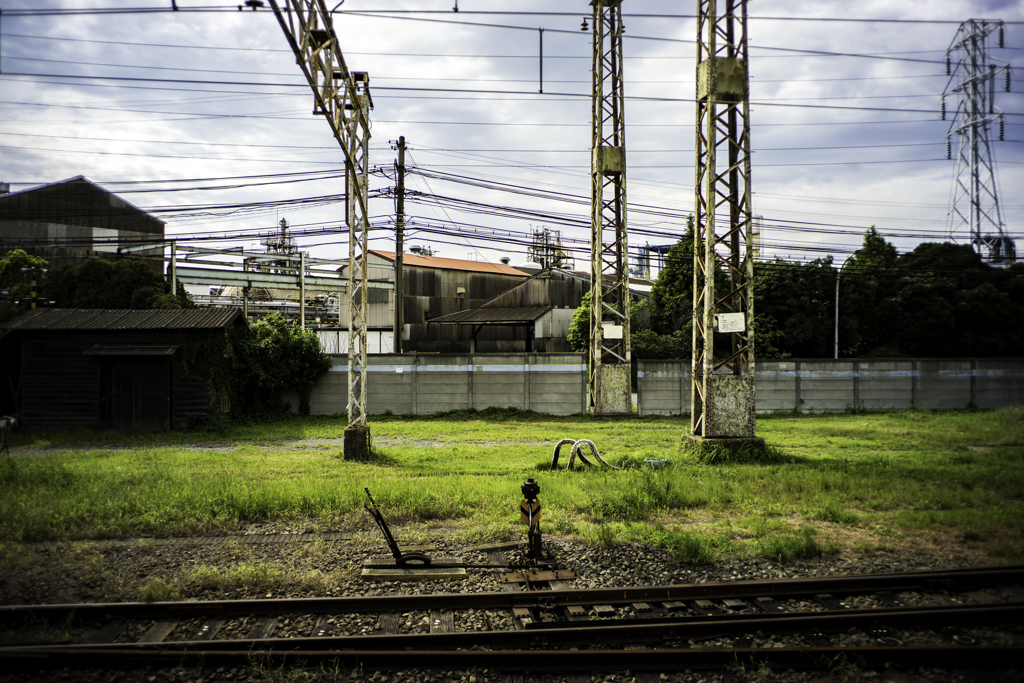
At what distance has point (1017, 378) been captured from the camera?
72.8 ft

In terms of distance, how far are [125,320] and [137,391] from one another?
244cm

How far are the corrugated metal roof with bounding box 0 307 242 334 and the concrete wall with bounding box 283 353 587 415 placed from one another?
15.1 ft

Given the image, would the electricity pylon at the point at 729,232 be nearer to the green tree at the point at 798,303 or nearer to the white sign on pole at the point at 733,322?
the white sign on pole at the point at 733,322

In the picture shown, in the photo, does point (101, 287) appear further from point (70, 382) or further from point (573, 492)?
point (573, 492)

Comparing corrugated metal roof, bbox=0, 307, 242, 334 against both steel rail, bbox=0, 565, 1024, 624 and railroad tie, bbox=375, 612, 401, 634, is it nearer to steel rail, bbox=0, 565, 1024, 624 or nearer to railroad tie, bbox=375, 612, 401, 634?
steel rail, bbox=0, 565, 1024, 624

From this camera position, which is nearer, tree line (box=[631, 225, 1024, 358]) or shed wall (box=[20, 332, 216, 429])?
shed wall (box=[20, 332, 216, 429])

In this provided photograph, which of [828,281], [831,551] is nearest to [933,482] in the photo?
[831,551]

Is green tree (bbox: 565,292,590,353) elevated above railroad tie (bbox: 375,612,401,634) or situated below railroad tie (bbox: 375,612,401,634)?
above

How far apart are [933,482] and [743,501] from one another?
3.95m

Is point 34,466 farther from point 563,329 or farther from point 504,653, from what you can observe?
point 563,329

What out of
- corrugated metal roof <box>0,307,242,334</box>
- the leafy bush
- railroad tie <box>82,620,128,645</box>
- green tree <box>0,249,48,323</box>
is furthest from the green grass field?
green tree <box>0,249,48,323</box>

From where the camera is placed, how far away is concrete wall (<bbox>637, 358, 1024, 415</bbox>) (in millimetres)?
21250

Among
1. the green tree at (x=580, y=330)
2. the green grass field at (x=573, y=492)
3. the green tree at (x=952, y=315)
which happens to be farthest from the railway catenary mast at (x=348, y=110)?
the green tree at (x=952, y=315)

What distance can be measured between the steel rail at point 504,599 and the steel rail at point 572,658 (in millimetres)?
820
